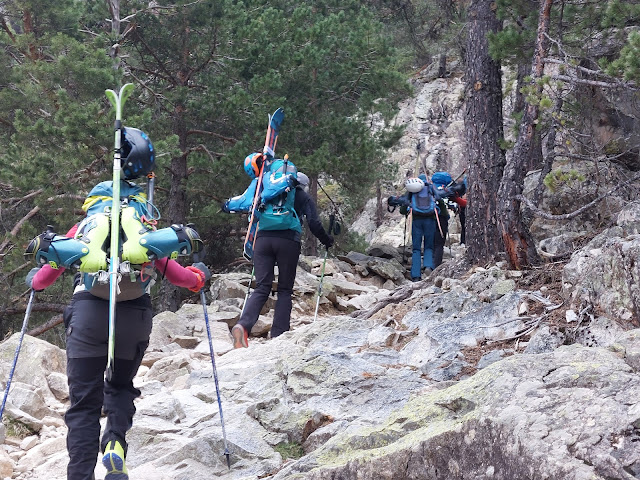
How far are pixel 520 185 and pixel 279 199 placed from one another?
→ 261cm

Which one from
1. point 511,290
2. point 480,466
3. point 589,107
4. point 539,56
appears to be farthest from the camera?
point 589,107

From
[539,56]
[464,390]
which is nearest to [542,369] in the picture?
[464,390]

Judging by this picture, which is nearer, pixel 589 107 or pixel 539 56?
pixel 539 56

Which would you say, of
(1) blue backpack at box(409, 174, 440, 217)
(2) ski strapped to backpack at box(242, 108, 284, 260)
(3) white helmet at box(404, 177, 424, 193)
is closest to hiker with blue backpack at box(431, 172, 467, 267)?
(1) blue backpack at box(409, 174, 440, 217)

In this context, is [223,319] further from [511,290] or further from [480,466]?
[480,466]

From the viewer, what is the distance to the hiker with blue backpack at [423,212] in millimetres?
13180

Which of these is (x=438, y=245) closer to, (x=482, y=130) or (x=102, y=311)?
(x=482, y=130)

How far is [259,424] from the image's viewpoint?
17.7 feet

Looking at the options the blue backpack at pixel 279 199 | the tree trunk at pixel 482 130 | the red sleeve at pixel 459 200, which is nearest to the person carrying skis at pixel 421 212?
the red sleeve at pixel 459 200

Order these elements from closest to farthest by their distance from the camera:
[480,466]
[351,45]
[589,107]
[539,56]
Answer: [480,466], [539,56], [589,107], [351,45]

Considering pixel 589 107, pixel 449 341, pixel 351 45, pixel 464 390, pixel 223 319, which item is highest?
pixel 351 45

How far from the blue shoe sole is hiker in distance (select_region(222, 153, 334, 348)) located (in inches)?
152

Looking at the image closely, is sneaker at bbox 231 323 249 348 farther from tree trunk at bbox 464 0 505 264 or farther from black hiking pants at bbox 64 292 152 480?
black hiking pants at bbox 64 292 152 480

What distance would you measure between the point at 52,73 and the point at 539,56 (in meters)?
7.85
